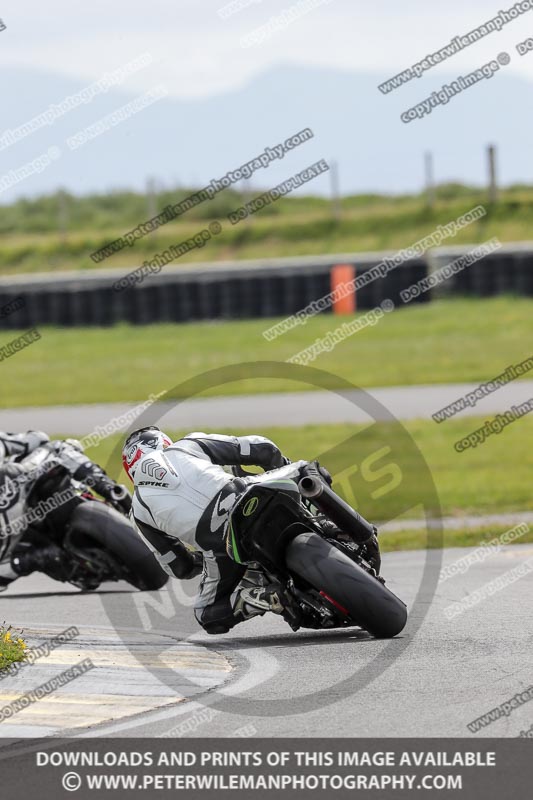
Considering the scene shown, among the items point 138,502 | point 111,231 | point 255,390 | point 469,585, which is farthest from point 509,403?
point 111,231

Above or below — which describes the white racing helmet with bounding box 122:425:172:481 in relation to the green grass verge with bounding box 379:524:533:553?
above

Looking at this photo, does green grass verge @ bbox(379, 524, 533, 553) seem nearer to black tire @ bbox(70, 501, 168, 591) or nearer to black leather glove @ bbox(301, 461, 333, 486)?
black tire @ bbox(70, 501, 168, 591)

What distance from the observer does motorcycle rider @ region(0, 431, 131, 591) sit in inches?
448

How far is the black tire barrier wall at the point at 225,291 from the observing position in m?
30.9

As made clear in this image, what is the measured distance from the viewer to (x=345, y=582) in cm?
793

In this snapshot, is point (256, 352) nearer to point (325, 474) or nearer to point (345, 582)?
point (325, 474)

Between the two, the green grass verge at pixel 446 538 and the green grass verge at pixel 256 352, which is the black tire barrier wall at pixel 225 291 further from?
the green grass verge at pixel 446 538

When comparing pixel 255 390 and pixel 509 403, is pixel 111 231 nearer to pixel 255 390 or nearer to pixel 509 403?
pixel 255 390

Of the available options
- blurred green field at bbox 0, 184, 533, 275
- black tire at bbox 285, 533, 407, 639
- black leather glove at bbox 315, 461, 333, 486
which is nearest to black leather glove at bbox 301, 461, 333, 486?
black leather glove at bbox 315, 461, 333, 486

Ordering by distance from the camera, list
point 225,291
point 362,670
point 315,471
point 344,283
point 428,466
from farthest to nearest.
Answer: point 225,291 → point 344,283 → point 428,466 → point 315,471 → point 362,670

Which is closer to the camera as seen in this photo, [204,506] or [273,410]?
[204,506]

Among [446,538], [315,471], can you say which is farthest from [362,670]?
[446,538]

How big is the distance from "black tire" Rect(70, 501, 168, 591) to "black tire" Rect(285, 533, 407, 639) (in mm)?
3007

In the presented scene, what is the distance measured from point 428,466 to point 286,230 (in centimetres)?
2435
